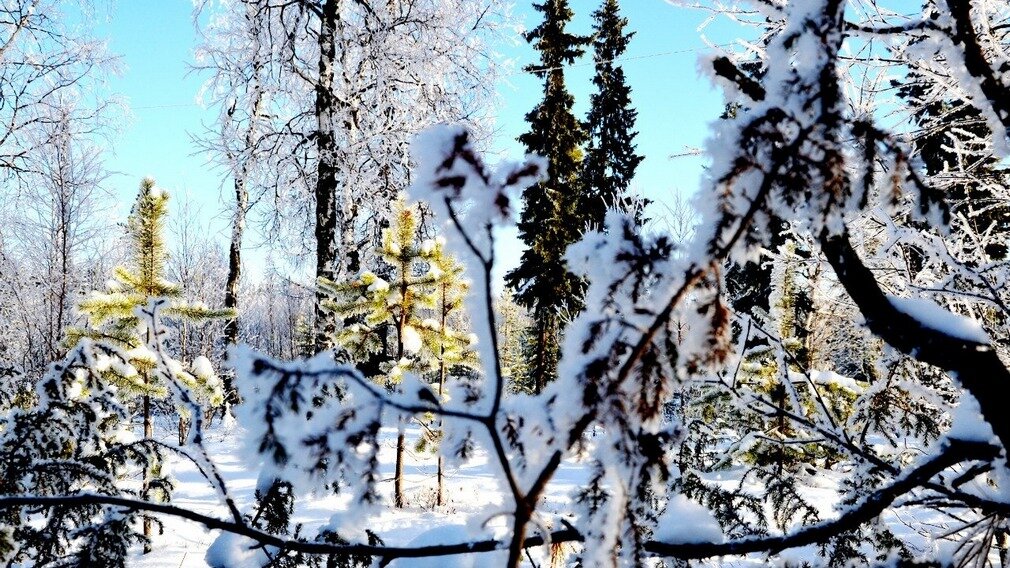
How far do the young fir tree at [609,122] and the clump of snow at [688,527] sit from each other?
1886 cm

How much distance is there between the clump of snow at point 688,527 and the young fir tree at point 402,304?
6643 millimetres

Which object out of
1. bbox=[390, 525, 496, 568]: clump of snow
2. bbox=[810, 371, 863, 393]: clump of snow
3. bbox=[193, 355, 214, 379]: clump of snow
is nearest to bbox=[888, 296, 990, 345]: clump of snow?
bbox=[390, 525, 496, 568]: clump of snow

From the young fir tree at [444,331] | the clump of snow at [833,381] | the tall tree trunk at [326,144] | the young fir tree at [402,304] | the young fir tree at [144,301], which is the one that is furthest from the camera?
the clump of snow at [833,381]

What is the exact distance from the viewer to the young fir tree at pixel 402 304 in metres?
7.95

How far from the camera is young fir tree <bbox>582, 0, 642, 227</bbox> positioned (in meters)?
19.7

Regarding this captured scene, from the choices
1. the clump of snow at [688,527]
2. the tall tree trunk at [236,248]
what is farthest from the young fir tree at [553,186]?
the clump of snow at [688,527]

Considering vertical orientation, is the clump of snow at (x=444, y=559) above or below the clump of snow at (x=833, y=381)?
above

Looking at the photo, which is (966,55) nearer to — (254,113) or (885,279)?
(885,279)

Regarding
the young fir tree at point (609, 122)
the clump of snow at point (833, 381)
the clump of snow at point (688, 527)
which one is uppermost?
the young fir tree at point (609, 122)

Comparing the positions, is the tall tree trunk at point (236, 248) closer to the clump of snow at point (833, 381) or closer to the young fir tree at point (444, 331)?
the young fir tree at point (444, 331)

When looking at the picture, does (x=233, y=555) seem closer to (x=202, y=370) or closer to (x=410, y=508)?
(x=202, y=370)

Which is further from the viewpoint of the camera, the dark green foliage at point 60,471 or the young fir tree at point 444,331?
the young fir tree at point 444,331

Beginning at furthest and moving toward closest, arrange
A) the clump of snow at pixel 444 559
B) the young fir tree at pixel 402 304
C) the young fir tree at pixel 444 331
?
the young fir tree at pixel 444 331 < the young fir tree at pixel 402 304 < the clump of snow at pixel 444 559

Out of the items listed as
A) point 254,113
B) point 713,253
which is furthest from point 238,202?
point 713,253
